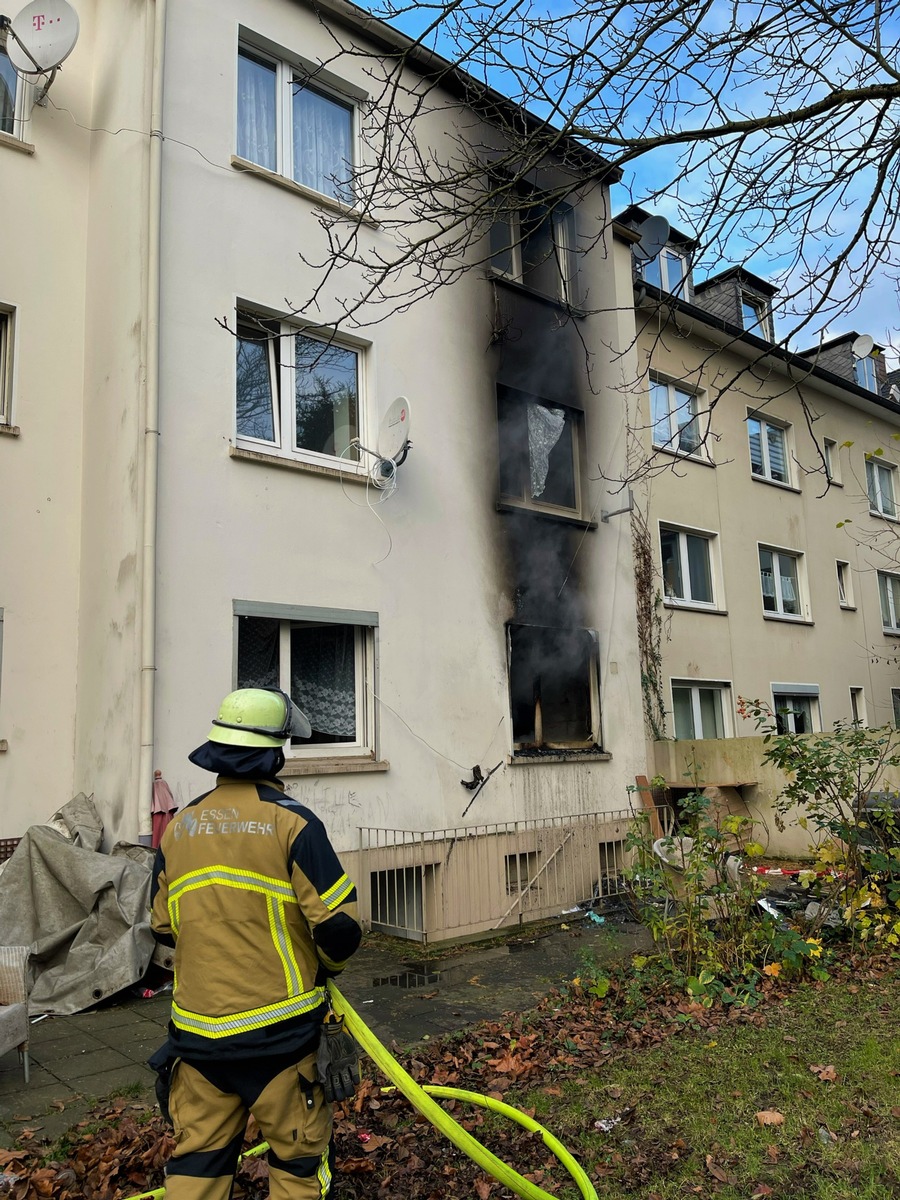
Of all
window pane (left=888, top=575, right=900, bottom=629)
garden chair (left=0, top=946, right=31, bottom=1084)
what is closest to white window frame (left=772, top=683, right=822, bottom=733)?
window pane (left=888, top=575, right=900, bottom=629)

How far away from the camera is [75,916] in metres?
7.38

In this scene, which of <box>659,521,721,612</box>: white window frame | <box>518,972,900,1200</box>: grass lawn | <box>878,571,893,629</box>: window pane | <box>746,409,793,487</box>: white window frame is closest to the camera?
<box>518,972,900,1200</box>: grass lawn

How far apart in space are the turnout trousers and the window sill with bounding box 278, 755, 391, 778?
5899 millimetres

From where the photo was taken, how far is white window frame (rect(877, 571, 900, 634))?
2175cm

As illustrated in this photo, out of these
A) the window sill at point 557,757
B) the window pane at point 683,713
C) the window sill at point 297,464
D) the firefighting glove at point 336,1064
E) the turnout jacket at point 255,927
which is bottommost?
the firefighting glove at point 336,1064

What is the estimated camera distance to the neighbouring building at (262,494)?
8547 millimetres

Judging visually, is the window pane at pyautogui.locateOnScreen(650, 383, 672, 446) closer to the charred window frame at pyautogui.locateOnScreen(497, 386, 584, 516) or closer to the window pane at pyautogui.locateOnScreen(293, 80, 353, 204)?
the charred window frame at pyautogui.locateOnScreen(497, 386, 584, 516)

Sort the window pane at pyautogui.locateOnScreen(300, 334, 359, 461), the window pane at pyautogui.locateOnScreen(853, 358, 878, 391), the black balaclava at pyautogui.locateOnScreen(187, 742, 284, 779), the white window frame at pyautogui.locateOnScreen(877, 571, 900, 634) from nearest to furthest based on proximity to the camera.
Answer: the black balaclava at pyautogui.locateOnScreen(187, 742, 284, 779) → the window pane at pyautogui.locateOnScreen(300, 334, 359, 461) → the white window frame at pyautogui.locateOnScreen(877, 571, 900, 634) → the window pane at pyautogui.locateOnScreen(853, 358, 878, 391)

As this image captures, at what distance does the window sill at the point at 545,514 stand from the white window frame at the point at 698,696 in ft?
13.4

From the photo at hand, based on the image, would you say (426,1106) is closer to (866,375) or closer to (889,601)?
(889,601)

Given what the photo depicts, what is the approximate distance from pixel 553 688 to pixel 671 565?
5140 millimetres

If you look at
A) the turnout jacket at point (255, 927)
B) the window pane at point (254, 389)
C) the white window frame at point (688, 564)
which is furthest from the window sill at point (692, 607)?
the turnout jacket at point (255, 927)

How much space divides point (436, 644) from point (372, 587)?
1.08m

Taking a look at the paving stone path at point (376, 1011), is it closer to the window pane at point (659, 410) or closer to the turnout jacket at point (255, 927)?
the turnout jacket at point (255, 927)
